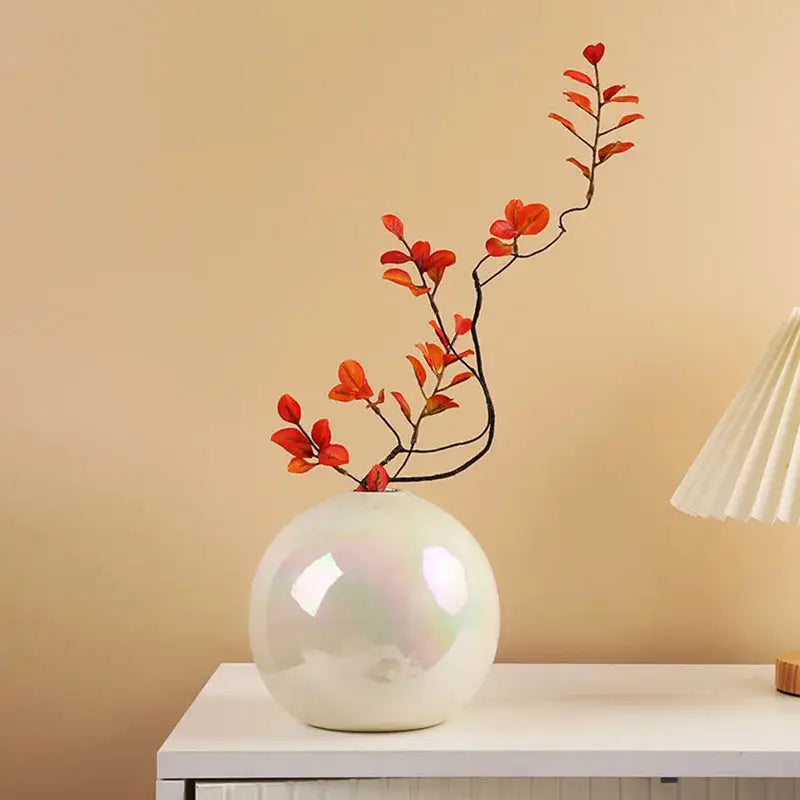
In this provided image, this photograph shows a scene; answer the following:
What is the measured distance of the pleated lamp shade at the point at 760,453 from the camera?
1.01 meters

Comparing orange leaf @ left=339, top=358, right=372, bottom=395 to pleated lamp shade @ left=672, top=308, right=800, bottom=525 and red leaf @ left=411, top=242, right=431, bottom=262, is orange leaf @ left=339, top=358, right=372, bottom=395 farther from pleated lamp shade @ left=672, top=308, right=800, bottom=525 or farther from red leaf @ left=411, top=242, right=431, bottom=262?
pleated lamp shade @ left=672, top=308, right=800, bottom=525

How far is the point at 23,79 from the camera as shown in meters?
1.28

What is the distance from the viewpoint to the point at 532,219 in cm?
95

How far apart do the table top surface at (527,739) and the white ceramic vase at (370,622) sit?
0.03 metres

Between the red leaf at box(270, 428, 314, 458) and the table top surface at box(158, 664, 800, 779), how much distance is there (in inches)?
9.2

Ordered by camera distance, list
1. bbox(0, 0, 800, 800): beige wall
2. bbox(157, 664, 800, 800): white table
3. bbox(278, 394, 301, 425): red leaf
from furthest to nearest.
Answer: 1. bbox(0, 0, 800, 800): beige wall
2. bbox(278, 394, 301, 425): red leaf
3. bbox(157, 664, 800, 800): white table

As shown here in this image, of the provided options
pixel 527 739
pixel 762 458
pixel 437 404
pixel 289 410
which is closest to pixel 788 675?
pixel 762 458

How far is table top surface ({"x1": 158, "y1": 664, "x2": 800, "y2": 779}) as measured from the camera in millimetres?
846

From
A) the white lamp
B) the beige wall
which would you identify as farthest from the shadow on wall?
the white lamp

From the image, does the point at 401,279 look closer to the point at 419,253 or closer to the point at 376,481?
the point at 419,253

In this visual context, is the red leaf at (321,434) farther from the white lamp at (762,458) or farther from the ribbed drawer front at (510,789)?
the white lamp at (762,458)

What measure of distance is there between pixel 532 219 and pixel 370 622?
372 millimetres

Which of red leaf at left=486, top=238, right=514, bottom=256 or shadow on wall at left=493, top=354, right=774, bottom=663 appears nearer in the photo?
red leaf at left=486, top=238, right=514, bottom=256

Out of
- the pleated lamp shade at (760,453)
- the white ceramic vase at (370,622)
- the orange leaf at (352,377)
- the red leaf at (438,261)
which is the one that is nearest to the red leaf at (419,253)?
the red leaf at (438,261)
